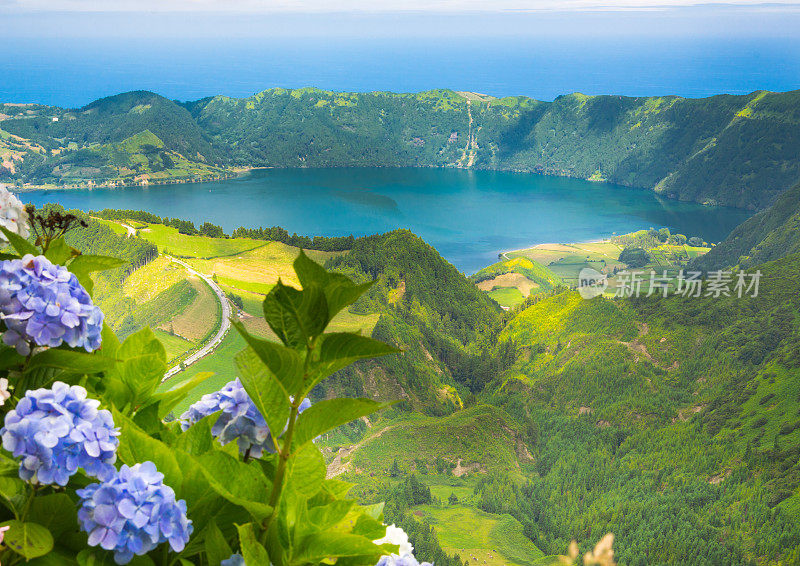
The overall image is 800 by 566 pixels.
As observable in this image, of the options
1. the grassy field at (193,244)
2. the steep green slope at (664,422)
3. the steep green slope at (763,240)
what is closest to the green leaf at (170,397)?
the steep green slope at (664,422)

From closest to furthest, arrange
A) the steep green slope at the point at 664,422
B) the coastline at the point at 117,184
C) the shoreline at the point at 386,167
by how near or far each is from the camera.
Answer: the steep green slope at the point at 664,422 → the coastline at the point at 117,184 → the shoreline at the point at 386,167

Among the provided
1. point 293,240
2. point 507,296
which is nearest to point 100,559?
point 293,240

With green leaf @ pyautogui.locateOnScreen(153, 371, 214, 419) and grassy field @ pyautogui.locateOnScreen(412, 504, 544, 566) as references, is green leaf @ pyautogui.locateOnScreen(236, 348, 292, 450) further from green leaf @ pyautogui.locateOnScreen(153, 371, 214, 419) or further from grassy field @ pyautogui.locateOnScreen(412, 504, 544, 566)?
grassy field @ pyautogui.locateOnScreen(412, 504, 544, 566)

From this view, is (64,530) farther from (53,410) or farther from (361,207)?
(361,207)

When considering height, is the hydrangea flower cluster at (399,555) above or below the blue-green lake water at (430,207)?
above

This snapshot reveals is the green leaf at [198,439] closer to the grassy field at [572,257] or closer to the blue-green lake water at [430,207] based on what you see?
the grassy field at [572,257]

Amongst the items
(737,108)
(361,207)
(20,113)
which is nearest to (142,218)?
(361,207)

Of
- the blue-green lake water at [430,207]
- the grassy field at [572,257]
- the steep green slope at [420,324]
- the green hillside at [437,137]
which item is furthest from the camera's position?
the green hillside at [437,137]
